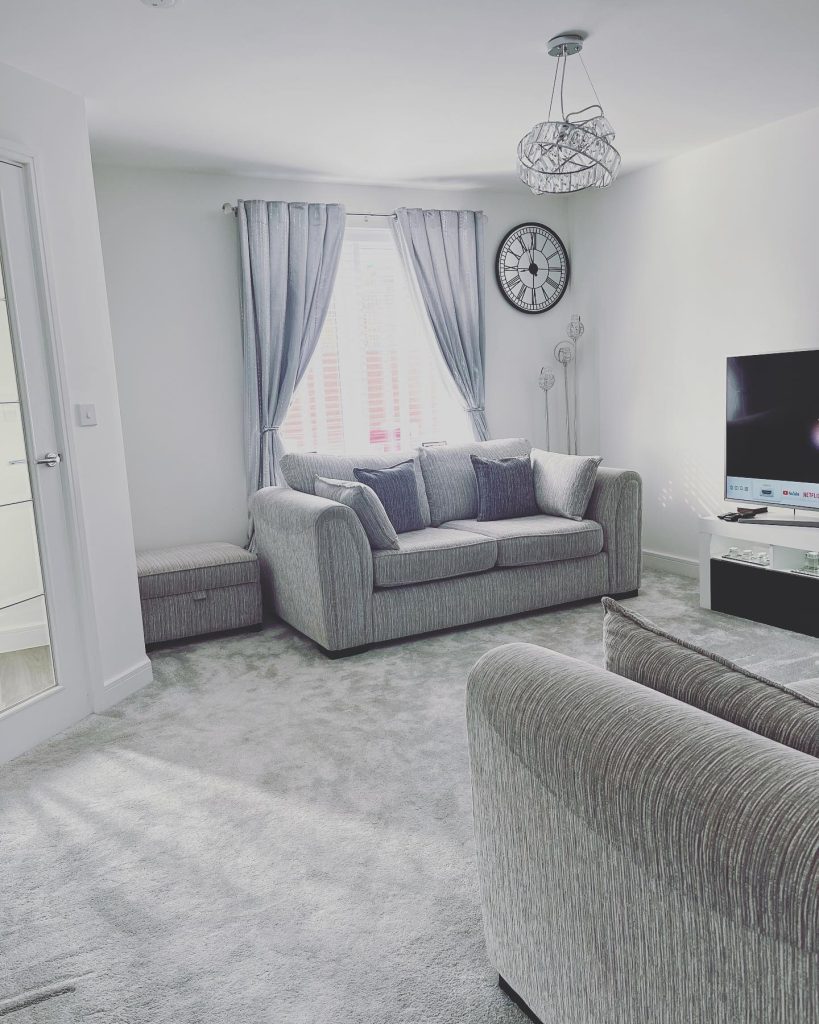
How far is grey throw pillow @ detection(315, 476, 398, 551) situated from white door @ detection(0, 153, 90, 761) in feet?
4.12

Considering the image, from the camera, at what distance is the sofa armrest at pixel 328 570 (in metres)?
3.73

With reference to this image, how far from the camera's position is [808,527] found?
12.6 feet

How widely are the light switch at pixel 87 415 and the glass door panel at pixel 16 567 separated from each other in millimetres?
269

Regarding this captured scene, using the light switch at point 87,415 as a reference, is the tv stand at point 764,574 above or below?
below

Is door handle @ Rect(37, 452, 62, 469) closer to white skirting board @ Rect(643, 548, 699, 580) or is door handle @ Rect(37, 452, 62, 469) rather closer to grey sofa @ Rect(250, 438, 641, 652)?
grey sofa @ Rect(250, 438, 641, 652)

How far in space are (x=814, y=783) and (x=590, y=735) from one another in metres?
0.30

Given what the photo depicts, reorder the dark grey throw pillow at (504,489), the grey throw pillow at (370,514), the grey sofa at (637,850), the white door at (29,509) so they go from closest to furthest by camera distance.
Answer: the grey sofa at (637,850) → the white door at (29,509) → the grey throw pillow at (370,514) → the dark grey throw pillow at (504,489)

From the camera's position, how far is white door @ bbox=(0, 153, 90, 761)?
115 inches

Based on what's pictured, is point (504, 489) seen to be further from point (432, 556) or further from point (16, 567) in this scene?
point (16, 567)

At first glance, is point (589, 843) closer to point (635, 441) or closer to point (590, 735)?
point (590, 735)

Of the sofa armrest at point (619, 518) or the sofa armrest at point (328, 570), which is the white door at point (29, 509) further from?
the sofa armrest at point (619, 518)

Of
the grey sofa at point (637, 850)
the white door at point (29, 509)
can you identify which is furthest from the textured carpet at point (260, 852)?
the grey sofa at point (637, 850)

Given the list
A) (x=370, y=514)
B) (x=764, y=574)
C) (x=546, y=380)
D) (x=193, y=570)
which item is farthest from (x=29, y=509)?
(x=546, y=380)

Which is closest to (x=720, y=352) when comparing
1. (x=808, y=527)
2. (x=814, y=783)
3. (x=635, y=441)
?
(x=635, y=441)
